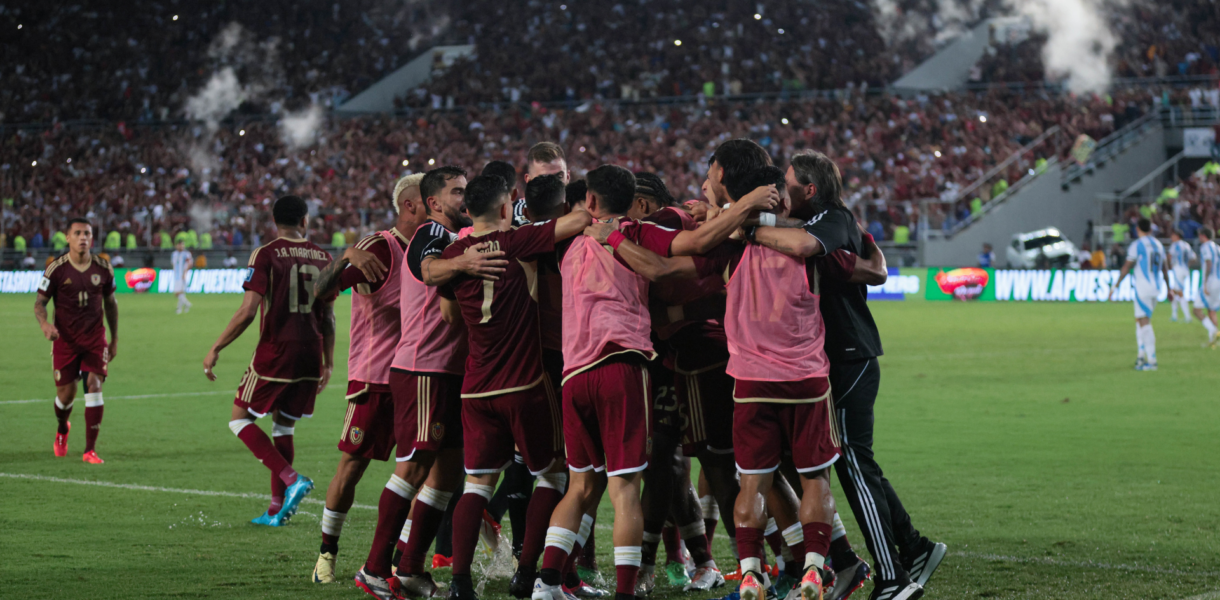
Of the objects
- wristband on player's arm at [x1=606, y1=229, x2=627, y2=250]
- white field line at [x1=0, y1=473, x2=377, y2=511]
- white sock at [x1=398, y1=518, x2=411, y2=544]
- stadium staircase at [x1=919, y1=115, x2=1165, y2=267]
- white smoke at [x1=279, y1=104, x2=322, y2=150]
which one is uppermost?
white smoke at [x1=279, y1=104, x2=322, y2=150]

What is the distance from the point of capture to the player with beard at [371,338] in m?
6.06

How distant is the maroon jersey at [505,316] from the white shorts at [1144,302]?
1353cm

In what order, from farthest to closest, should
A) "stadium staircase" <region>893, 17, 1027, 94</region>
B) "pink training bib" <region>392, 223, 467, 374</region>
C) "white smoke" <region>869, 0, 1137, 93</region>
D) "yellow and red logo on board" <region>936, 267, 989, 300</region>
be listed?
1. "stadium staircase" <region>893, 17, 1027, 94</region>
2. "white smoke" <region>869, 0, 1137, 93</region>
3. "yellow and red logo on board" <region>936, 267, 989, 300</region>
4. "pink training bib" <region>392, 223, 467, 374</region>

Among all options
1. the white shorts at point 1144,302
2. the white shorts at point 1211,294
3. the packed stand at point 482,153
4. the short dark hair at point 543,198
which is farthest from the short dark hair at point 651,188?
the packed stand at point 482,153

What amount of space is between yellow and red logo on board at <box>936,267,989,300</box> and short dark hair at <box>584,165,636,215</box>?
93.1 ft

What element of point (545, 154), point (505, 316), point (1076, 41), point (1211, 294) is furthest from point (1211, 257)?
point (1076, 41)

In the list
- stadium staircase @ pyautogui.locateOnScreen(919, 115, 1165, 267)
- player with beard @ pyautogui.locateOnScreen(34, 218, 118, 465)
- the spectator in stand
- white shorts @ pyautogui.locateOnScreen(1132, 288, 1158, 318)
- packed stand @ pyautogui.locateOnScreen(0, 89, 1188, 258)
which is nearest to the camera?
player with beard @ pyautogui.locateOnScreen(34, 218, 118, 465)

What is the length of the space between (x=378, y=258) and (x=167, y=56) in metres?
53.3

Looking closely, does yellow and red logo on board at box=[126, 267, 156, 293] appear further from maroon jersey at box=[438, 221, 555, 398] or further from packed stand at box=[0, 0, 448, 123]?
maroon jersey at box=[438, 221, 555, 398]

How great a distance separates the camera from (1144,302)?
664 inches

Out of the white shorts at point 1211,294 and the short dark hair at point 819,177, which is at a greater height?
the short dark hair at point 819,177

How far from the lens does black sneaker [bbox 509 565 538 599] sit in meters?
5.41

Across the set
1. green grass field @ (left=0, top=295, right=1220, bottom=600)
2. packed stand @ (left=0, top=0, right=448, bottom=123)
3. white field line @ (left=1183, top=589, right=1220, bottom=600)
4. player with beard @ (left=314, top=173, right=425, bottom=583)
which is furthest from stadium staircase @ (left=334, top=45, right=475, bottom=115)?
white field line @ (left=1183, top=589, right=1220, bottom=600)

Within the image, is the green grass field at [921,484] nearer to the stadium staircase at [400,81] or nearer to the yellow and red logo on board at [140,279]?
the yellow and red logo on board at [140,279]
